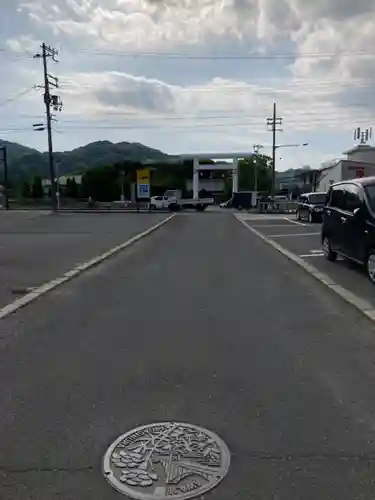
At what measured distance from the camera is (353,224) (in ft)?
33.5

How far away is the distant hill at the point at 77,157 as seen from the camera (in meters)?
126

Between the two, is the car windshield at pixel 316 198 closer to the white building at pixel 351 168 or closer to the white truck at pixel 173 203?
the white building at pixel 351 168

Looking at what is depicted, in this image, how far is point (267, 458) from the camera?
127 inches

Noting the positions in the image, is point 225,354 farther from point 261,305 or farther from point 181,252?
point 181,252

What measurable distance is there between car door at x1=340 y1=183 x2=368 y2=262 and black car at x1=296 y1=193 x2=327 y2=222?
61.9ft

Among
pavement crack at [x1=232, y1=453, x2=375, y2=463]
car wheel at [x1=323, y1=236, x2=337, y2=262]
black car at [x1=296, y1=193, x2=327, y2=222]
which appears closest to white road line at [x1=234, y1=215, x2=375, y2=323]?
car wheel at [x1=323, y1=236, x2=337, y2=262]

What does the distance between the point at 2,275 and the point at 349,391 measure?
8160mm

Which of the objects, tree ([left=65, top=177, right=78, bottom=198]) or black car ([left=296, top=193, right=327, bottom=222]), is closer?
black car ([left=296, top=193, right=327, bottom=222])

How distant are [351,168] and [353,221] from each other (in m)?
48.3

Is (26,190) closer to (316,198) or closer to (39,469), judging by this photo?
(316,198)

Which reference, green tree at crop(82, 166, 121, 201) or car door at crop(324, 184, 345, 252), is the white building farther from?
green tree at crop(82, 166, 121, 201)

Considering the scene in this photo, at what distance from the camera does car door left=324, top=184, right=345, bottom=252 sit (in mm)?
11133

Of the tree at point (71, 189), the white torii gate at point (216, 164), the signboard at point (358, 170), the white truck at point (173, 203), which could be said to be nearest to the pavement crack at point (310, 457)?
the signboard at point (358, 170)

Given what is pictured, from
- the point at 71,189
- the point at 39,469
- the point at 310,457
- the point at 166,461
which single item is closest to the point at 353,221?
the point at 310,457
